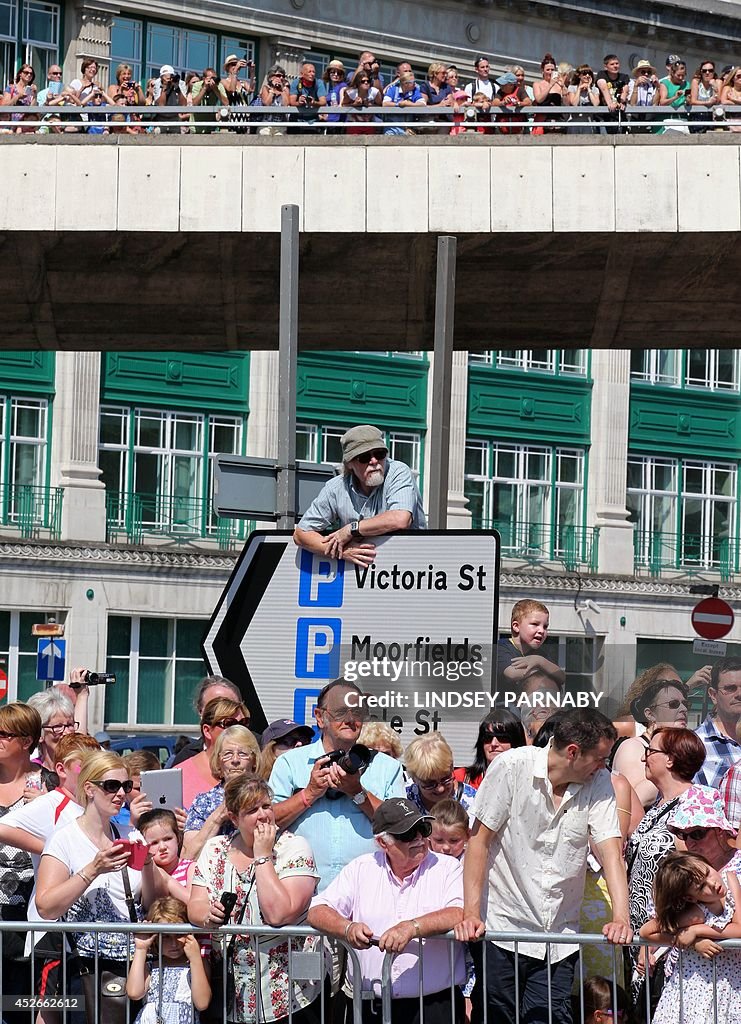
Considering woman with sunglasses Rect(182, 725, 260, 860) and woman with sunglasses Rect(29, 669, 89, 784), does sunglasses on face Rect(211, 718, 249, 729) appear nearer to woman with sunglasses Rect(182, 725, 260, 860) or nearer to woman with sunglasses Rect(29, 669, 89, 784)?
woman with sunglasses Rect(182, 725, 260, 860)

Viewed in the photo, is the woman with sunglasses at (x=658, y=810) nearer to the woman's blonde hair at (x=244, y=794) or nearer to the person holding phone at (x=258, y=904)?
the person holding phone at (x=258, y=904)

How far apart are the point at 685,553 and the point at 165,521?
14930 mm

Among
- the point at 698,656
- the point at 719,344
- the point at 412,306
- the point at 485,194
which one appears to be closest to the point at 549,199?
the point at 485,194

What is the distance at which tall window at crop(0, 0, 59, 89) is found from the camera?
42688mm

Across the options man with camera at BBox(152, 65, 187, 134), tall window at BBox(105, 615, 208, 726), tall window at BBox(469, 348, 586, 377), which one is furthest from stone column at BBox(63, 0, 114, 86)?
man with camera at BBox(152, 65, 187, 134)

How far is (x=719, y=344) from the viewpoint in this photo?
18734mm

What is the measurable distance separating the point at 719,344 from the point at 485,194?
4.81 m

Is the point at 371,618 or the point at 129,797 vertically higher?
the point at 371,618

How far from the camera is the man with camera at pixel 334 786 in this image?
23.6ft

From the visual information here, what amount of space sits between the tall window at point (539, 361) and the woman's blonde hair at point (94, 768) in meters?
39.2

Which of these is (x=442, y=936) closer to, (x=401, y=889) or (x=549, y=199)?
(x=401, y=889)

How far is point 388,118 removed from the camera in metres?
15.5

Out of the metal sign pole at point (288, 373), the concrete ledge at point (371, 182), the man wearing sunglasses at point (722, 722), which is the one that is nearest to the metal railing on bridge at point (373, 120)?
the concrete ledge at point (371, 182)

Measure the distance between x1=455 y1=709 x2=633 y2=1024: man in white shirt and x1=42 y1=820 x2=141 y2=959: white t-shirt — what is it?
1.42 meters
